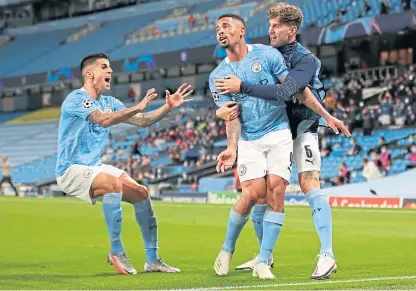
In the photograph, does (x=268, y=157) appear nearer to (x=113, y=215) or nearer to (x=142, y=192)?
(x=142, y=192)

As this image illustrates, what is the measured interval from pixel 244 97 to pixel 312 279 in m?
1.82

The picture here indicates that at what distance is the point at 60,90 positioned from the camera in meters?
63.0

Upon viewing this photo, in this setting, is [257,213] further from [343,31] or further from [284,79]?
[343,31]

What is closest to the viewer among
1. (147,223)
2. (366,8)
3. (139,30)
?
(147,223)

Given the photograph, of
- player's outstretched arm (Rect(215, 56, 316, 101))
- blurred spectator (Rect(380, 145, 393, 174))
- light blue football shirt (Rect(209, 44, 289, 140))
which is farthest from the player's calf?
blurred spectator (Rect(380, 145, 393, 174))

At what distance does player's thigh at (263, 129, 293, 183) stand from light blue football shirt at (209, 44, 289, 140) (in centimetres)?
8

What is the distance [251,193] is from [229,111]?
79cm

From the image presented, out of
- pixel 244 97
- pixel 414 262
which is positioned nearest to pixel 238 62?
pixel 244 97

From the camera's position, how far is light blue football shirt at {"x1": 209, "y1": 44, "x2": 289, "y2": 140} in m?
8.43

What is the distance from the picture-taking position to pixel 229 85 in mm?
8164

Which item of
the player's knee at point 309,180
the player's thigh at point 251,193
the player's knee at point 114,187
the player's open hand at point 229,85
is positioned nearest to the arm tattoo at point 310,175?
the player's knee at point 309,180

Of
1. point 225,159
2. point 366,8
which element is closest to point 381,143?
point 366,8

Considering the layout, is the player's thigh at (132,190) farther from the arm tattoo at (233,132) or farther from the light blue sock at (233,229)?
the arm tattoo at (233,132)

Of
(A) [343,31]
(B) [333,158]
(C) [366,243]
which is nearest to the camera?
(C) [366,243]
